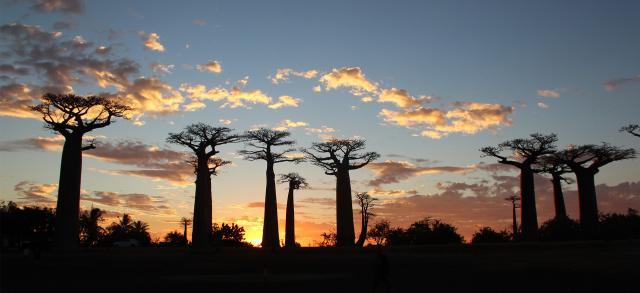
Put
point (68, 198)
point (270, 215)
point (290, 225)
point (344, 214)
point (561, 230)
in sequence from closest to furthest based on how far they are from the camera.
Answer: point (68, 198), point (270, 215), point (561, 230), point (344, 214), point (290, 225)

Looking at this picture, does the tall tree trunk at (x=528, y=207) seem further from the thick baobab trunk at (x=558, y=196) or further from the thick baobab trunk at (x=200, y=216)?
the thick baobab trunk at (x=200, y=216)

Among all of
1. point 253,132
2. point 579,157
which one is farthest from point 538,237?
point 253,132

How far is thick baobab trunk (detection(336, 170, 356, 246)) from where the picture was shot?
182 feet

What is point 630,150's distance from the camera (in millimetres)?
54406

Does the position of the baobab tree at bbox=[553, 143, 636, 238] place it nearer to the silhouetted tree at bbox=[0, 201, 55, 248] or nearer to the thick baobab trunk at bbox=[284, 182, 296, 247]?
the thick baobab trunk at bbox=[284, 182, 296, 247]

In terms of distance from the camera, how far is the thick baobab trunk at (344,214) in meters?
55.6

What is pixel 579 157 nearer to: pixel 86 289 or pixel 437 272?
pixel 437 272

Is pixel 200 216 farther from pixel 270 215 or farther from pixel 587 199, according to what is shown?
pixel 587 199

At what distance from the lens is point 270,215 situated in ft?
171

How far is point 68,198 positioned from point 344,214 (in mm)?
24778

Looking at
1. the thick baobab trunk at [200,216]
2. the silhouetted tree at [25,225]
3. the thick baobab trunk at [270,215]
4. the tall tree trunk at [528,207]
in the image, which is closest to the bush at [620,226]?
the tall tree trunk at [528,207]

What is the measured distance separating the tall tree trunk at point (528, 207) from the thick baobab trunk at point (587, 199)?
461cm

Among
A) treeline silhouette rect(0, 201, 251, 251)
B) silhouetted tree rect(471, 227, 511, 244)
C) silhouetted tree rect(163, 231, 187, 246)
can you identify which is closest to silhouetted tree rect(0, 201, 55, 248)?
treeline silhouette rect(0, 201, 251, 251)

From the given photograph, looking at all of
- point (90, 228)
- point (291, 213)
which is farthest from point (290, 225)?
point (90, 228)
